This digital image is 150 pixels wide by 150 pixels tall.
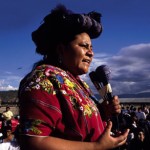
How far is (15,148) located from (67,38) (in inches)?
204

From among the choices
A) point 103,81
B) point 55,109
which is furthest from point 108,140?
point 103,81

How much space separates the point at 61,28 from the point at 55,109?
2.13ft

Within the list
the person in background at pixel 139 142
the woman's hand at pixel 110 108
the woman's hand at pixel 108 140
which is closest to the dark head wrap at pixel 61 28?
the woman's hand at pixel 110 108

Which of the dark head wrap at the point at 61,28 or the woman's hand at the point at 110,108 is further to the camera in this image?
the woman's hand at the point at 110,108

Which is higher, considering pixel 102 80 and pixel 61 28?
pixel 61 28

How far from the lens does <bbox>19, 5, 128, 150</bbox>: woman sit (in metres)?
1.92

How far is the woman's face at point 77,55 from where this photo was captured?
7.79ft

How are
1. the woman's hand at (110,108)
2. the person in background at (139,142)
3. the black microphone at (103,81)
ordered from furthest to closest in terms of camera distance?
1. the person in background at (139,142)
2. the black microphone at (103,81)
3. the woman's hand at (110,108)

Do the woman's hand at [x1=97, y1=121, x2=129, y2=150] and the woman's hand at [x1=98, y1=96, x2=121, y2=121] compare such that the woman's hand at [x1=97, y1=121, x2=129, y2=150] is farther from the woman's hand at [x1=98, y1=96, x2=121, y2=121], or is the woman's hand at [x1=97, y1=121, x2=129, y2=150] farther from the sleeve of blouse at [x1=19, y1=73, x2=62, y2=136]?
the woman's hand at [x1=98, y1=96, x2=121, y2=121]

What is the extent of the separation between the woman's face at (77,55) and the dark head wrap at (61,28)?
46mm

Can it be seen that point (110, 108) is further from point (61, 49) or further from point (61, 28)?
point (61, 28)

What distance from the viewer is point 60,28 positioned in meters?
2.38

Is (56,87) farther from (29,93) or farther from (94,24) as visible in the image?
(94,24)

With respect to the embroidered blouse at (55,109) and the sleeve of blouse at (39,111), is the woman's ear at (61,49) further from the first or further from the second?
the sleeve of blouse at (39,111)
